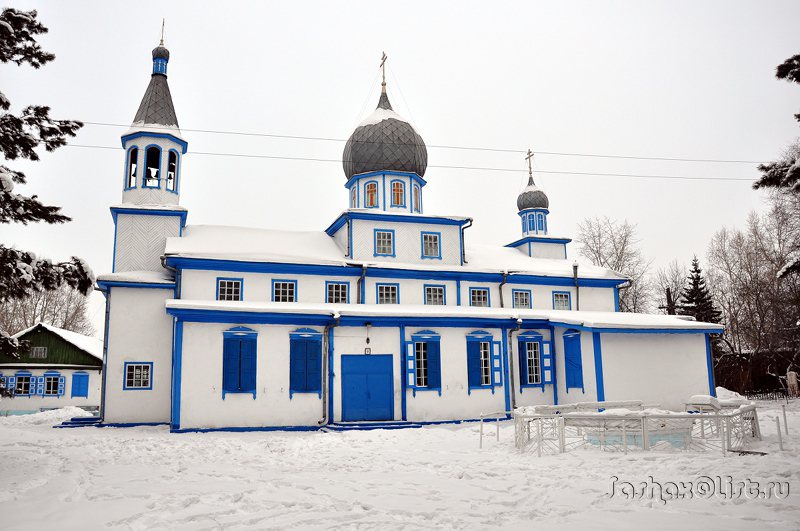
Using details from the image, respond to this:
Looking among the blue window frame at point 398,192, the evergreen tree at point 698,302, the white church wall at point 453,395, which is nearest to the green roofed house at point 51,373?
the blue window frame at point 398,192

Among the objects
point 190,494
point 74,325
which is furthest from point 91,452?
point 74,325

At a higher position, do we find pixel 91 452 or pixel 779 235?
pixel 779 235

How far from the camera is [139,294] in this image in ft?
72.7

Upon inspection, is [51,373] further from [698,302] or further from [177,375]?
[698,302]

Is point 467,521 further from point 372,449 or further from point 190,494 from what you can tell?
point 372,449

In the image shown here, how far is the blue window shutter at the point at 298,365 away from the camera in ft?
66.3

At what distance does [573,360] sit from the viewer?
22953 millimetres

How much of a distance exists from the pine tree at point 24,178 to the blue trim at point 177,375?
8.11 meters

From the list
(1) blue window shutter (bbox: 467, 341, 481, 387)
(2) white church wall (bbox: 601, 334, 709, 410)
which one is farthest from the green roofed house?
(2) white church wall (bbox: 601, 334, 709, 410)

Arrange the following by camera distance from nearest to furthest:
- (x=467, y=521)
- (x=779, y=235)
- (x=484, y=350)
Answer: (x=467, y=521)
(x=484, y=350)
(x=779, y=235)

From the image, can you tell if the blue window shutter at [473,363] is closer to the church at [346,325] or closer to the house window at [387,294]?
the church at [346,325]

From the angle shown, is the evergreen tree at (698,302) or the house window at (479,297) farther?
the evergreen tree at (698,302)

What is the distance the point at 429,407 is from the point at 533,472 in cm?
1088

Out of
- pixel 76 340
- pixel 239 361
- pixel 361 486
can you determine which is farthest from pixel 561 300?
pixel 76 340
